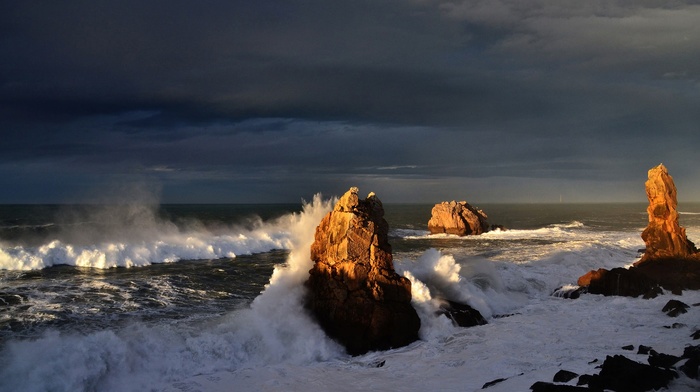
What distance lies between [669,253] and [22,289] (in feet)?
113

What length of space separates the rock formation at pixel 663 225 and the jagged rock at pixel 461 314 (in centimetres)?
1432

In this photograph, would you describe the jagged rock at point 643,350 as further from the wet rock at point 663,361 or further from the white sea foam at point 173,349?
the white sea foam at point 173,349

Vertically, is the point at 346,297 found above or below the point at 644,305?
above

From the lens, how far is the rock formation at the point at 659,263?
79.0 feet

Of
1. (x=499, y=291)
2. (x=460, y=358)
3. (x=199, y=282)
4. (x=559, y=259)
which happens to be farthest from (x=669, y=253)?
(x=199, y=282)

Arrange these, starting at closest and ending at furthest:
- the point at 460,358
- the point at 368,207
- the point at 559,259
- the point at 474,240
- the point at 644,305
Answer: the point at 460,358 < the point at 368,207 < the point at 644,305 < the point at 559,259 < the point at 474,240

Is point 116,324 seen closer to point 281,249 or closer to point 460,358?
point 460,358

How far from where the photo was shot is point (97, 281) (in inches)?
1110

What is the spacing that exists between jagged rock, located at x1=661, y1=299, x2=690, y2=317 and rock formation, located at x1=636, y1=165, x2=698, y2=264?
28.8 feet

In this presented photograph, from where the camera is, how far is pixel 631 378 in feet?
34.7

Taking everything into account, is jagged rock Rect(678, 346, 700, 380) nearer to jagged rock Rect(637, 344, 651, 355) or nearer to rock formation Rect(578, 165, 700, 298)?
jagged rock Rect(637, 344, 651, 355)

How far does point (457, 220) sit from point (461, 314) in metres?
48.4

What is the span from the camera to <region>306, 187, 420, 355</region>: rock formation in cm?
1664

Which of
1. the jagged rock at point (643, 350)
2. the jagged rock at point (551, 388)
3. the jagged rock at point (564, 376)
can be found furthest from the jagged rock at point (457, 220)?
the jagged rock at point (551, 388)
